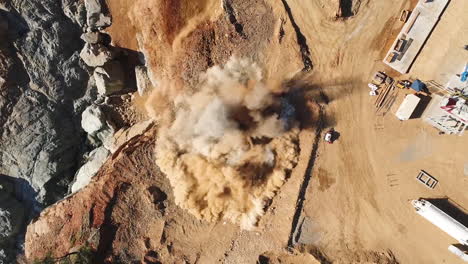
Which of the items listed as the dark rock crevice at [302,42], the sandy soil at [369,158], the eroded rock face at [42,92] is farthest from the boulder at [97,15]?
the sandy soil at [369,158]

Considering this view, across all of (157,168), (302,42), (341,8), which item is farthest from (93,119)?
(341,8)

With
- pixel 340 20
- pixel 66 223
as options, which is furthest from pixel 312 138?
pixel 66 223

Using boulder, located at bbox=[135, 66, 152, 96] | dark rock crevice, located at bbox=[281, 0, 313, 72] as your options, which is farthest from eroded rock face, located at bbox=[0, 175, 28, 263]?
dark rock crevice, located at bbox=[281, 0, 313, 72]

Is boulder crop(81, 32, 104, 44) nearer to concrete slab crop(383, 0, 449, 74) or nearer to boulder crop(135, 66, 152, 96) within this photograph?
boulder crop(135, 66, 152, 96)

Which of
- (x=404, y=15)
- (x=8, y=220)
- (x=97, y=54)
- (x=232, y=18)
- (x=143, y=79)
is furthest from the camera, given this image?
(x=8, y=220)

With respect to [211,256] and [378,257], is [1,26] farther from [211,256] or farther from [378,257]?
[378,257]

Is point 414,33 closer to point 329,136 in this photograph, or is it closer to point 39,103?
point 329,136
